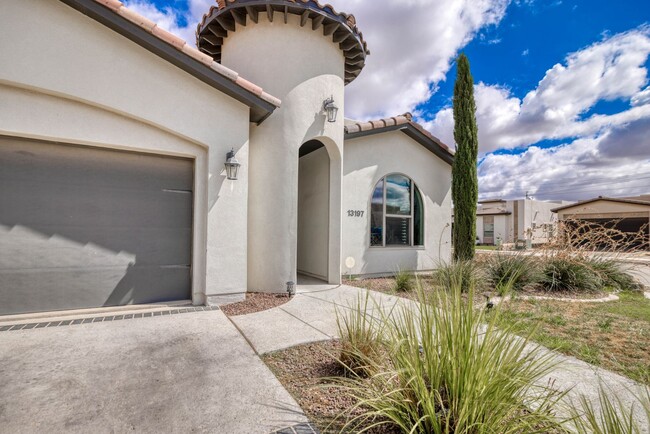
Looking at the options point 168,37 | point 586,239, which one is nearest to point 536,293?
point 586,239

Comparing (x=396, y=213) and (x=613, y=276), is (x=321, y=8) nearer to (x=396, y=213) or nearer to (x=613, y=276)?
(x=396, y=213)

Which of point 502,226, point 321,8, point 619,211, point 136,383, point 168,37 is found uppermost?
point 321,8

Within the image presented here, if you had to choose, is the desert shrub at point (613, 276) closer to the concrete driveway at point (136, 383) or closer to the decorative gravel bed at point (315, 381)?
the decorative gravel bed at point (315, 381)

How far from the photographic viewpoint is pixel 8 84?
187 inches

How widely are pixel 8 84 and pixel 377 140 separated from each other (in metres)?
8.59

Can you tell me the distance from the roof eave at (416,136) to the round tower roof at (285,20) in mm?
2110

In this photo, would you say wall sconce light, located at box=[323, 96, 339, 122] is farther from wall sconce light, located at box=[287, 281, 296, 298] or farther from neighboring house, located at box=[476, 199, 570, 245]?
neighboring house, located at box=[476, 199, 570, 245]

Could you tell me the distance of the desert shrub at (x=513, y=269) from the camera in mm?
8125

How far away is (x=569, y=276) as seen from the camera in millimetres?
8242

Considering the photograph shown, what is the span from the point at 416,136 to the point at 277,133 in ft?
18.6

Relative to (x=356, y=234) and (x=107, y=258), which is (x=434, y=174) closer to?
(x=356, y=234)

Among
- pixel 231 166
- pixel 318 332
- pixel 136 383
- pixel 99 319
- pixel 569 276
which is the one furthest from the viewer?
pixel 569 276

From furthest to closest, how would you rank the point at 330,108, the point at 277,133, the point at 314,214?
1. the point at 314,214
2. the point at 330,108
3. the point at 277,133

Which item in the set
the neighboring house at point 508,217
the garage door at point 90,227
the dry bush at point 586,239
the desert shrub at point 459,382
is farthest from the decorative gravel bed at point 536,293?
the neighboring house at point 508,217
